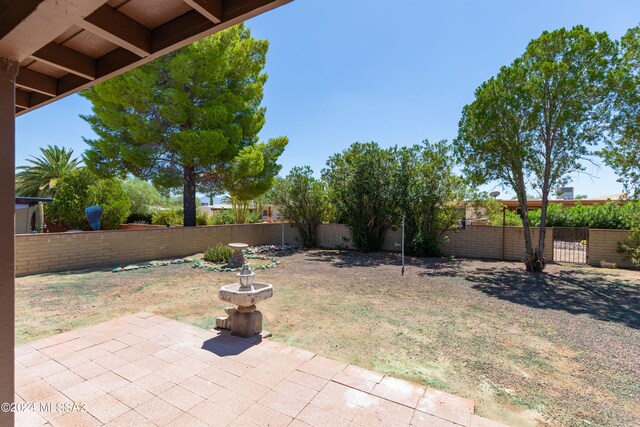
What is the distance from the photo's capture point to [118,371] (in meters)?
2.94

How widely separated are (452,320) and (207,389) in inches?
144

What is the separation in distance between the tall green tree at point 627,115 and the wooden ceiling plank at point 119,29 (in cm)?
1006

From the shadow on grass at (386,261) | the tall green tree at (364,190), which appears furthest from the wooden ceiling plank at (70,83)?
the tall green tree at (364,190)

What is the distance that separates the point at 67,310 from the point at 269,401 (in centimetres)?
439

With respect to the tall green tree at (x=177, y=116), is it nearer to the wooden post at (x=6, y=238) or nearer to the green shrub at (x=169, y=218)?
the green shrub at (x=169, y=218)

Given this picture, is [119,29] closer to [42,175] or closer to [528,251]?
[528,251]

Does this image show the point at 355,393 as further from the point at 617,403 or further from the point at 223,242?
the point at 223,242

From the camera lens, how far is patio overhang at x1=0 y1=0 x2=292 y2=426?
1.39m

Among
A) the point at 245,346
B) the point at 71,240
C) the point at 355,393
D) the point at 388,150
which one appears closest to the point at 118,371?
the point at 245,346

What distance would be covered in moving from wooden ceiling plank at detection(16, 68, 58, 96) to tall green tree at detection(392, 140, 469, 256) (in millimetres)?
10575

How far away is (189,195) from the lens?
12.2 meters

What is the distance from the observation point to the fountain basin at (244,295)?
3.62 metres

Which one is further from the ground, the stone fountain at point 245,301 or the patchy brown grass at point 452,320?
the stone fountain at point 245,301

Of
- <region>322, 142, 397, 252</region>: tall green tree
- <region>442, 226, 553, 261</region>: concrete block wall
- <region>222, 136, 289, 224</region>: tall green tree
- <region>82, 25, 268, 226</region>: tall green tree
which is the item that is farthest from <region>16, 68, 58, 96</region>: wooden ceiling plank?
<region>442, 226, 553, 261</region>: concrete block wall
